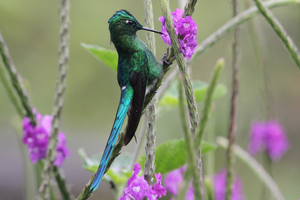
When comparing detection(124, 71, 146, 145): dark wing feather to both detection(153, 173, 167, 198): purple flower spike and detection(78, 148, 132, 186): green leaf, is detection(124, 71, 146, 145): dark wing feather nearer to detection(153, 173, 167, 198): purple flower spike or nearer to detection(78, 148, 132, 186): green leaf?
detection(153, 173, 167, 198): purple flower spike

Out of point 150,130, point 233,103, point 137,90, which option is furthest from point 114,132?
point 233,103

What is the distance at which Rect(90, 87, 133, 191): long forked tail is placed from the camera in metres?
0.70

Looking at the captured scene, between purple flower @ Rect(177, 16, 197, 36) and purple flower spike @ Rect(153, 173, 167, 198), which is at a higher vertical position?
purple flower @ Rect(177, 16, 197, 36)

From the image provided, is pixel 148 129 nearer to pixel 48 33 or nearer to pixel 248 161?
pixel 248 161

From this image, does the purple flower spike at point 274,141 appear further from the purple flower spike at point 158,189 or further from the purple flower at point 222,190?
the purple flower spike at point 158,189

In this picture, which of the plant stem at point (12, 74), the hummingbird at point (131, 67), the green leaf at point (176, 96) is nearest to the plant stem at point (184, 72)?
the hummingbird at point (131, 67)

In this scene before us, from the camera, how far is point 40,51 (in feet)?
19.0

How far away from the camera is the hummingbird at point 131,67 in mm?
890

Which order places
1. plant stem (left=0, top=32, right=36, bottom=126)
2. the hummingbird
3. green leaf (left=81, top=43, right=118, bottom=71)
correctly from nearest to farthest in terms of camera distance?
1. the hummingbird
2. plant stem (left=0, top=32, right=36, bottom=126)
3. green leaf (left=81, top=43, right=118, bottom=71)

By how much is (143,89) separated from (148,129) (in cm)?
18

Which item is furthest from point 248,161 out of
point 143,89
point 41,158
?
point 41,158

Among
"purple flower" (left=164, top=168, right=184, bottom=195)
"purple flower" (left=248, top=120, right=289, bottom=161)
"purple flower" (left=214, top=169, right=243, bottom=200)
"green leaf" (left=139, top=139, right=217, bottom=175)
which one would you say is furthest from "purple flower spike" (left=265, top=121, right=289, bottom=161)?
"green leaf" (left=139, top=139, right=217, bottom=175)

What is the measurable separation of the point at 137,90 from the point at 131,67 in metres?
0.14

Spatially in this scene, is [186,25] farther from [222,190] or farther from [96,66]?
[96,66]
